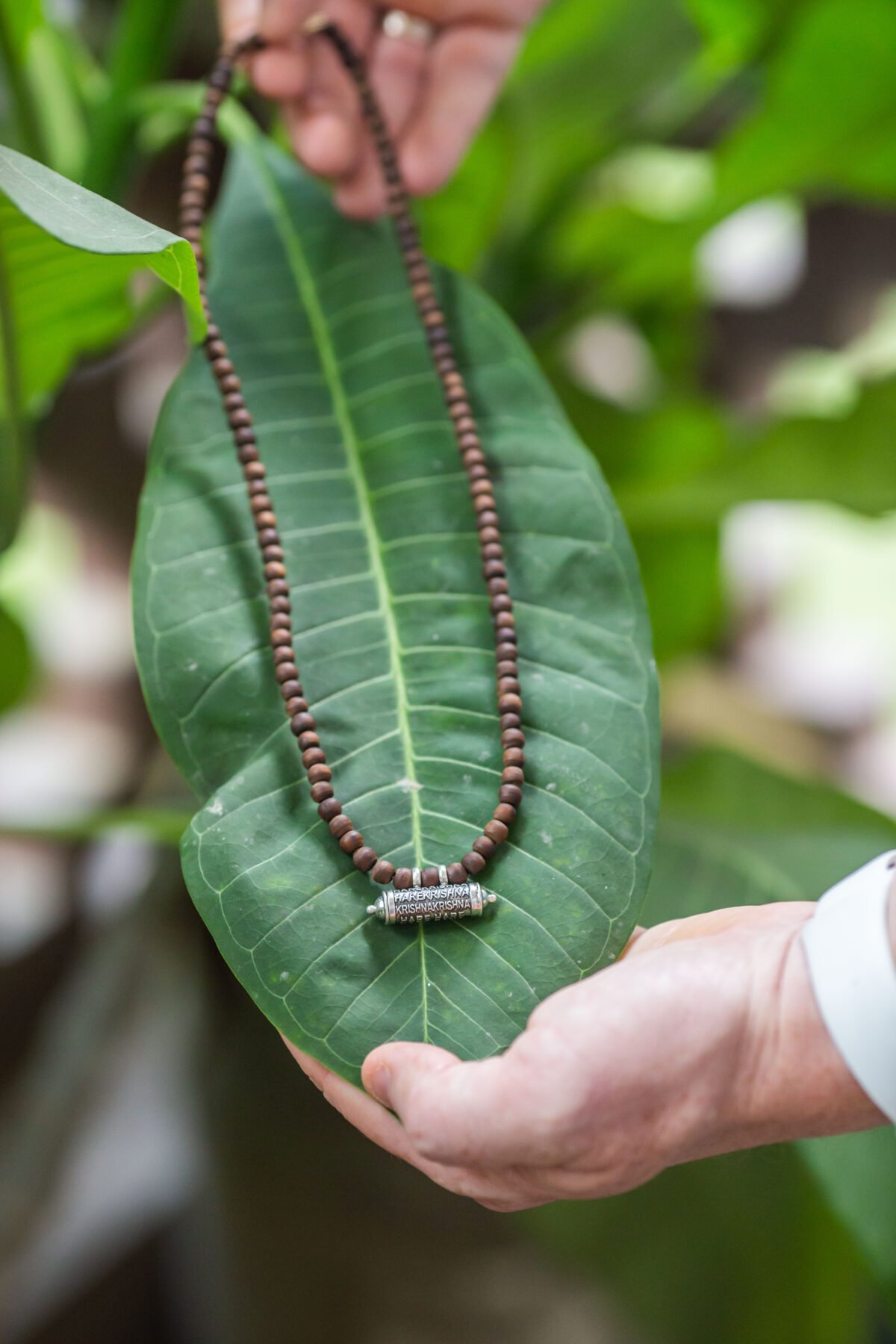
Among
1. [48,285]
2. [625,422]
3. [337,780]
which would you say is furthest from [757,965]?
[625,422]

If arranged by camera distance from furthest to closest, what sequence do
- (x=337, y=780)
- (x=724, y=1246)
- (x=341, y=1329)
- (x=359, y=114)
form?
1. (x=341, y=1329)
2. (x=724, y=1246)
3. (x=359, y=114)
4. (x=337, y=780)

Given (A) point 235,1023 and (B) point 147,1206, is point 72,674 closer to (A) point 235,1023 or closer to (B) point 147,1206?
(A) point 235,1023

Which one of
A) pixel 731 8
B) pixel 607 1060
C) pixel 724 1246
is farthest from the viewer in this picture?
pixel 724 1246

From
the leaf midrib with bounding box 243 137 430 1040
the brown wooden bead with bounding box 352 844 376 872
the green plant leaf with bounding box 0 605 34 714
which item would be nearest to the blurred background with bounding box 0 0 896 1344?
the green plant leaf with bounding box 0 605 34 714

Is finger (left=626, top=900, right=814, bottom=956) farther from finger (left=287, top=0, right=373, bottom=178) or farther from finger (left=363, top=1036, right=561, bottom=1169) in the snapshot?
finger (left=287, top=0, right=373, bottom=178)

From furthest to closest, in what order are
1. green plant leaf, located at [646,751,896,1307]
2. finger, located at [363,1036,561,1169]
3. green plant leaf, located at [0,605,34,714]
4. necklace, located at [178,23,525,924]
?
green plant leaf, located at [0,605,34,714] → green plant leaf, located at [646,751,896,1307] → necklace, located at [178,23,525,924] → finger, located at [363,1036,561,1169]

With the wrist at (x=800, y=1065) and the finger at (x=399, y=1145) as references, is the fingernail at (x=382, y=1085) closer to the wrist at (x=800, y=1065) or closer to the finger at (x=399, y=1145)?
the finger at (x=399, y=1145)
